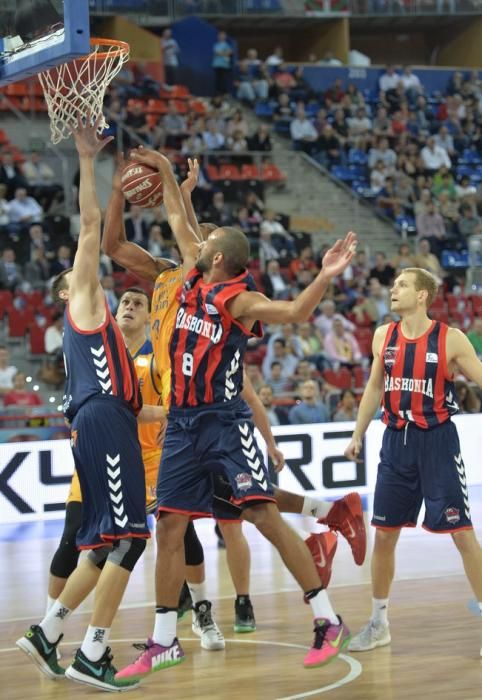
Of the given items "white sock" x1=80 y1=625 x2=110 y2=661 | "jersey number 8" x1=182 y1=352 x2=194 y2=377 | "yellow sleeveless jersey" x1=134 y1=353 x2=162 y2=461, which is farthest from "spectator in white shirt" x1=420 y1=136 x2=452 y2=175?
"white sock" x1=80 y1=625 x2=110 y2=661

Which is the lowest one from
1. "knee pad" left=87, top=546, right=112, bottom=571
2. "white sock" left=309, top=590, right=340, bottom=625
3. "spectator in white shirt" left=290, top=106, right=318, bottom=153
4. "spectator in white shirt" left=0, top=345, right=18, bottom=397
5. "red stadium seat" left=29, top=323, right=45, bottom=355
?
"white sock" left=309, top=590, right=340, bottom=625

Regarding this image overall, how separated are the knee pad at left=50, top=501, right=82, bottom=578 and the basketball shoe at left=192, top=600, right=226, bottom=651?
2.34ft

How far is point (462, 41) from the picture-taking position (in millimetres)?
27250

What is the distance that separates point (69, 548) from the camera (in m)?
5.88

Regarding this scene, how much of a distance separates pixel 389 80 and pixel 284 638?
19.3m

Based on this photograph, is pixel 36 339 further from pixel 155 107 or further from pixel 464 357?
pixel 464 357

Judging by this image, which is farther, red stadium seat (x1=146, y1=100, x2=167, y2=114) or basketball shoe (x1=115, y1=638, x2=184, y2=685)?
red stadium seat (x1=146, y1=100, x2=167, y2=114)

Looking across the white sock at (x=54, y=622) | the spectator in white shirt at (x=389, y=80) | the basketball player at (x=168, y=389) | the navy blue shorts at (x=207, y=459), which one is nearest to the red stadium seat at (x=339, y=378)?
the basketball player at (x=168, y=389)

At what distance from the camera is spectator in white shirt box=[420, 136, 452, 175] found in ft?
71.1

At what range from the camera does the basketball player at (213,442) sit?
5.34 meters

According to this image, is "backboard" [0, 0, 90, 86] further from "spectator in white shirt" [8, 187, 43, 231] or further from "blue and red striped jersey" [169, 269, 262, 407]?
"spectator in white shirt" [8, 187, 43, 231]

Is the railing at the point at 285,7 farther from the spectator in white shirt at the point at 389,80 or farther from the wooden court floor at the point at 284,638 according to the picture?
the wooden court floor at the point at 284,638

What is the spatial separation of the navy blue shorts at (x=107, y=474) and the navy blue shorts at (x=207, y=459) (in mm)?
180

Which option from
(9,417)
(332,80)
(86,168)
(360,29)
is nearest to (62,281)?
(86,168)
